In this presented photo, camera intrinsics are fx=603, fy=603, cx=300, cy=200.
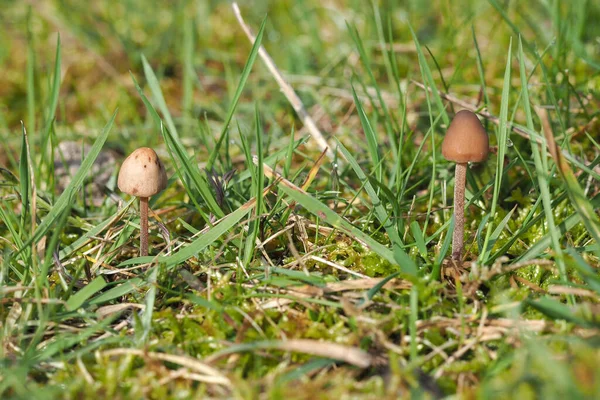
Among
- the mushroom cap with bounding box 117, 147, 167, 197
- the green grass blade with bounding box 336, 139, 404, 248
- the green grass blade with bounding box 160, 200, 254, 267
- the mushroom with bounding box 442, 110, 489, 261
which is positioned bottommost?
the green grass blade with bounding box 160, 200, 254, 267

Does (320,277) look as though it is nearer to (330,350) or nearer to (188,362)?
(330,350)

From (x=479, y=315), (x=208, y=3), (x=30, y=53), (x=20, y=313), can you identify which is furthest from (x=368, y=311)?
(x=208, y=3)

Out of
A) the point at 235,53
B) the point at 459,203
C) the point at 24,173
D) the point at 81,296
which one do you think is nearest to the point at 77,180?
the point at 24,173

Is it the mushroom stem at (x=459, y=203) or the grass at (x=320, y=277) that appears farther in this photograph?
the mushroom stem at (x=459, y=203)

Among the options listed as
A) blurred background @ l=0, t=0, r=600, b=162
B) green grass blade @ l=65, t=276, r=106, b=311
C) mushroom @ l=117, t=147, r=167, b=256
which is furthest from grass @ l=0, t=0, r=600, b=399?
blurred background @ l=0, t=0, r=600, b=162

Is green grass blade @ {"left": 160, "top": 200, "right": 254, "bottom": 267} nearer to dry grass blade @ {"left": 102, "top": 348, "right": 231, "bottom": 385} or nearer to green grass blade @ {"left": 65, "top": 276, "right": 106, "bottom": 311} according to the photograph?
green grass blade @ {"left": 65, "top": 276, "right": 106, "bottom": 311}

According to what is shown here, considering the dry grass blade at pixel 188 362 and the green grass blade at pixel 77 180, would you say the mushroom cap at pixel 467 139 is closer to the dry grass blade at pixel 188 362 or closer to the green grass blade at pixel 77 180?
the dry grass blade at pixel 188 362

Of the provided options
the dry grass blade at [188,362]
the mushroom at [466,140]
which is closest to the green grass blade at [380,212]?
the mushroom at [466,140]
